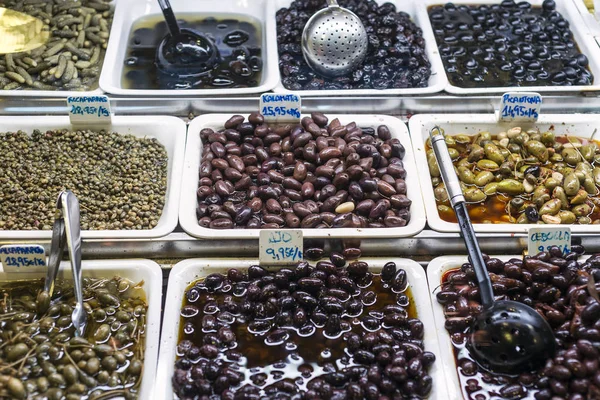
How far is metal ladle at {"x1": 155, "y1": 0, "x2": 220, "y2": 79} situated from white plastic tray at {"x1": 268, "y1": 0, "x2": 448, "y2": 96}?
1.04 feet

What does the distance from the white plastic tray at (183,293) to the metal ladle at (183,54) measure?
1030 millimetres

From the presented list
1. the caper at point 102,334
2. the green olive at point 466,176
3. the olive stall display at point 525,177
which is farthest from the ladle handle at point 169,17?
the caper at point 102,334

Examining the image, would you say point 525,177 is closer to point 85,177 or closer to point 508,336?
point 508,336

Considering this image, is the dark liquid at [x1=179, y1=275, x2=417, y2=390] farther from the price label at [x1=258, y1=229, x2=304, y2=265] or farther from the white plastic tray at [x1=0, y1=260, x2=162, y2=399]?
the price label at [x1=258, y1=229, x2=304, y2=265]

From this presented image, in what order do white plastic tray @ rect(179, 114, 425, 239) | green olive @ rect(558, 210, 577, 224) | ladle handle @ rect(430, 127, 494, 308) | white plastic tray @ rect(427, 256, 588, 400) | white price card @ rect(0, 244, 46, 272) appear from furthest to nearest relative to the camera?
green olive @ rect(558, 210, 577, 224), white plastic tray @ rect(179, 114, 425, 239), white price card @ rect(0, 244, 46, 272), ladle handle @ rect(430, 127, 494, 308), white plastic tray @ rect(427, 256, 588, 400)

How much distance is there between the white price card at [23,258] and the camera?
1.97 metres

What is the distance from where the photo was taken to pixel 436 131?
2273 millimetres

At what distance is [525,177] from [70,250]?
1558 mm

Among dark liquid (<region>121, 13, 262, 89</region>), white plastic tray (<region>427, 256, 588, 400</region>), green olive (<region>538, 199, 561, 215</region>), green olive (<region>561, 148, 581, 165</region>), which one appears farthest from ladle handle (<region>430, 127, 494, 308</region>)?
dark liquid (<region>121, 13, 262, 89</region>)

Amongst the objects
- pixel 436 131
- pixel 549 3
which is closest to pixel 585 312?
pixel 436 131

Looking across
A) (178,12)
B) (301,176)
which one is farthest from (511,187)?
(178,12)

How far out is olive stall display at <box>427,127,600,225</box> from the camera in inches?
88.9

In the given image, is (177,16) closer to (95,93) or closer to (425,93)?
(95,93)

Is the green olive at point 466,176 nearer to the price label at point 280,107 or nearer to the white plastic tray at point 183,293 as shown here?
the white plastic tray at point 183,293
